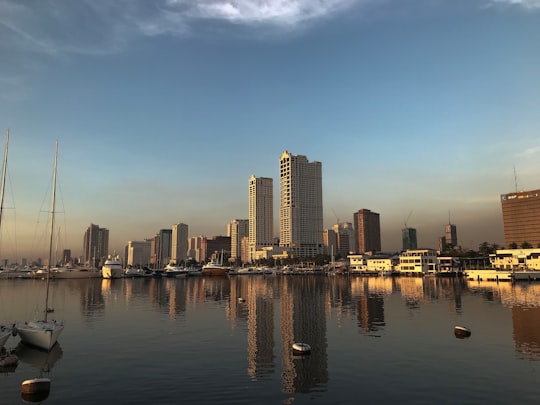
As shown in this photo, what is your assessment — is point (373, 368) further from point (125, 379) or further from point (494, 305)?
point (494, 305)

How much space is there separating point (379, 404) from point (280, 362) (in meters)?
14.6

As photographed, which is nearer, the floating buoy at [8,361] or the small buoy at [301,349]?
the floating buoy at [8,361]

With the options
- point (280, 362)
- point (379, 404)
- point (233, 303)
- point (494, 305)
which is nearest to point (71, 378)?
point (280, 362)

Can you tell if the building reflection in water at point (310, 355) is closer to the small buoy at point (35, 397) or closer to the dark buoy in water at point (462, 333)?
the dark buoy in water at point (462, 333)

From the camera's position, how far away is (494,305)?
3514 inches

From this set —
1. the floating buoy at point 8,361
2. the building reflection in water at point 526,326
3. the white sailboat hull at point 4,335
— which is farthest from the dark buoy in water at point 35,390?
the building reflection in water at point 526,326

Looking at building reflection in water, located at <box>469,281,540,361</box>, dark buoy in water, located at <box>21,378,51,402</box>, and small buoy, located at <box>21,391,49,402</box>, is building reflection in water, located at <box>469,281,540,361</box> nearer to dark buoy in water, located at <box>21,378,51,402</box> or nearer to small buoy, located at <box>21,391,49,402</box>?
small buoy, located at <box>21,391,49,402</box>

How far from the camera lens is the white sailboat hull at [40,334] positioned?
47.1m

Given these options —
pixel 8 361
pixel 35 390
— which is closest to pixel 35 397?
pixel 35 390

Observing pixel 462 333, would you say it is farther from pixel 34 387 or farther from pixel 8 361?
pixel 8 361

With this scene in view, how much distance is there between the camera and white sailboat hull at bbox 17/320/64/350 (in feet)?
154

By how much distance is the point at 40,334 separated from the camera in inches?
1861

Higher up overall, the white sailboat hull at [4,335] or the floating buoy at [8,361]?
the white sailboat hull at [4,335]

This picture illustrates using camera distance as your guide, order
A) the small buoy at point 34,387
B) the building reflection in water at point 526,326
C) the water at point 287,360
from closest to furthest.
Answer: the small buoy at point 34,387
the water at point 287,360
the building reflection in water at point 526,326
